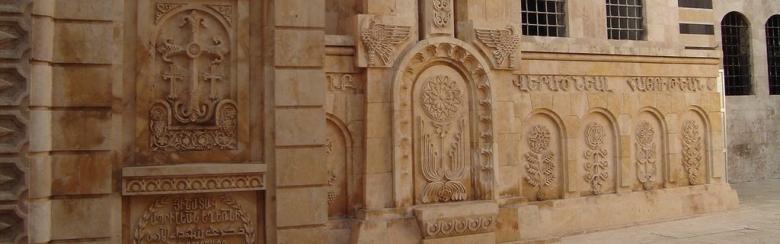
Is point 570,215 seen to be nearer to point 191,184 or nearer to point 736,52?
point 191,184

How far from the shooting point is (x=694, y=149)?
14477 mm

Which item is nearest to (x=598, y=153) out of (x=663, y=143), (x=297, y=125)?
(x=663, y=143)

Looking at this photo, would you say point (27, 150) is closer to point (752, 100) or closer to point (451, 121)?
point (451, 121)

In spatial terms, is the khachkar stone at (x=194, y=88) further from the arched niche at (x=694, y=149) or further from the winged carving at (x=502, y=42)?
the arched niche at (x=694, y=149)

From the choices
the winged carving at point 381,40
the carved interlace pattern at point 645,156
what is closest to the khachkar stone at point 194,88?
the winged carving at point 381,40

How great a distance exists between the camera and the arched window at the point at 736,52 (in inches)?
850

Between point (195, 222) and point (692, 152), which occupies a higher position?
point (692, 152)

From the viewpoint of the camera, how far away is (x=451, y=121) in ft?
36.2

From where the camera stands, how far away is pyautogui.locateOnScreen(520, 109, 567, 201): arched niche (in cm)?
1244

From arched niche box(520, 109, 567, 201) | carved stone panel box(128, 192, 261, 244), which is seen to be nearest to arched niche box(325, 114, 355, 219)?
carved stone panel box(128, 192, 261, 244)

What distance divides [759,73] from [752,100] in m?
1.06

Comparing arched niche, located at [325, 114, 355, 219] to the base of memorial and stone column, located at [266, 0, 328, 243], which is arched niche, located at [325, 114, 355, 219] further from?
stone column, located at [266, 0, 328, 243]

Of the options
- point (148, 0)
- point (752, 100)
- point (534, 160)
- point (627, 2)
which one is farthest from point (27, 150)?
point (752, 100)

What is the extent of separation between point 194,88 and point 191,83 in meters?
0.06
